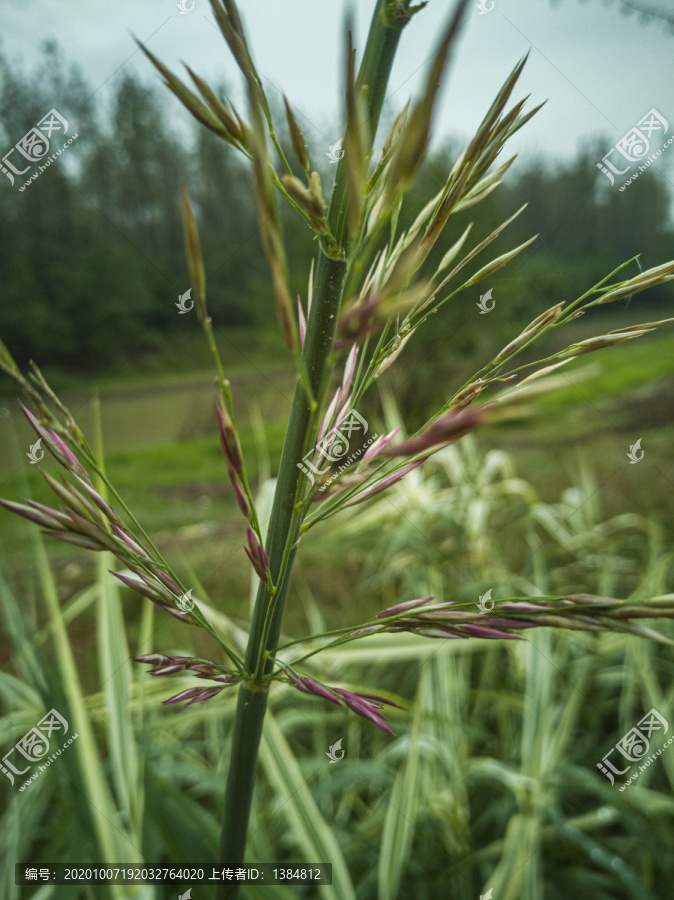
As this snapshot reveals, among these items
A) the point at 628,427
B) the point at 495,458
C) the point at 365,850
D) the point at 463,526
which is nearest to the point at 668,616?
the point at 365,850

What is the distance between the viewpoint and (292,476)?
6.0 inches

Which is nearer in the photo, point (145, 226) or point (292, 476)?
point (292, 476)

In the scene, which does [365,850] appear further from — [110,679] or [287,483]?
[287,483]

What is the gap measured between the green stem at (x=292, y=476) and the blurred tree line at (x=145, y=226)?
58.2 inches

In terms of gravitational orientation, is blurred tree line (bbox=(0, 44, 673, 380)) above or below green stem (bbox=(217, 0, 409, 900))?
above

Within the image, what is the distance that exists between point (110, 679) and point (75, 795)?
7 cm

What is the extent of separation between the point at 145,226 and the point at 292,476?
7.10 ft

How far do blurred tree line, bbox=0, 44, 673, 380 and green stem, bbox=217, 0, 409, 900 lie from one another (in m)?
1.48

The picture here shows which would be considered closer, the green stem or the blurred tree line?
the green stem

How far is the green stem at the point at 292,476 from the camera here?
5.4 inches

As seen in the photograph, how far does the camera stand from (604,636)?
0.72m

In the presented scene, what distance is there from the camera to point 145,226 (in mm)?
2041

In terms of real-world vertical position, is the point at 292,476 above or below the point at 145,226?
below

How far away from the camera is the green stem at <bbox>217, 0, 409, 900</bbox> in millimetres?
138
